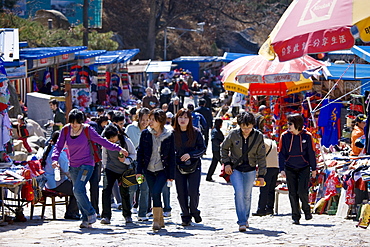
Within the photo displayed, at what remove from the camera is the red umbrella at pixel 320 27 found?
20.1 feet

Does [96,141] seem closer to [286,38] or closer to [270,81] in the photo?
[286,38]

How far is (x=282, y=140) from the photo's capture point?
30.8 ft

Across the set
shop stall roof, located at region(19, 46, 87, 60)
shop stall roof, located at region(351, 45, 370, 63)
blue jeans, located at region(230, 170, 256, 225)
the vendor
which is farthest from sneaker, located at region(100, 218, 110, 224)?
shop stall roof, located at region(19, 46, 87, 60)

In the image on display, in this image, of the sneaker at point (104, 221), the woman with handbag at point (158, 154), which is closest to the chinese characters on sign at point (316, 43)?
the woman with handbag at point (158, 154)

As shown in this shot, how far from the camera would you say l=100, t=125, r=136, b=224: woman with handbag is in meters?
9.26

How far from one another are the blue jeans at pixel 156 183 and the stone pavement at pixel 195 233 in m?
0.41

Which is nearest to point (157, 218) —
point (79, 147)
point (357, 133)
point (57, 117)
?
point (79, 147)

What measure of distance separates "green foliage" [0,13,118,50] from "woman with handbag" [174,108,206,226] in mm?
16880

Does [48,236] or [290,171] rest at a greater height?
[290,171]

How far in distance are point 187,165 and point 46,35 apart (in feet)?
73.3

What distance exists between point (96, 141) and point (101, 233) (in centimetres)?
121

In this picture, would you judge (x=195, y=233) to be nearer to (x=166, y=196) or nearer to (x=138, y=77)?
(x=166, y=196)

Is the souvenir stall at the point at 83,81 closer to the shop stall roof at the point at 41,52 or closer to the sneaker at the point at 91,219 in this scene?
the shop stall roof at the point at 41,52

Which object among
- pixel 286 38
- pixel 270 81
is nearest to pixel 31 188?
pixel 286 38
